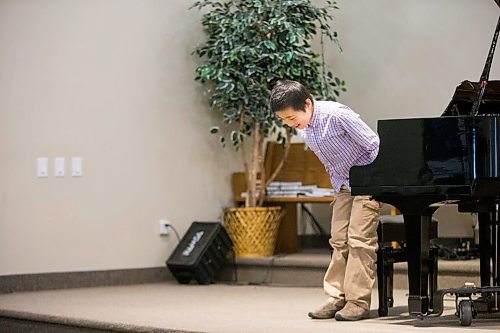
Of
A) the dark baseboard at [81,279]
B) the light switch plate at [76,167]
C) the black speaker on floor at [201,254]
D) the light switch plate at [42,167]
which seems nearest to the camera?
the dark baseboard at [81,279]

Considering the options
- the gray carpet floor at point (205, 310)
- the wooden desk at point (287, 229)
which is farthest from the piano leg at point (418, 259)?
the wooden desk at point (287, 229)

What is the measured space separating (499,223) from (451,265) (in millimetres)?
1306

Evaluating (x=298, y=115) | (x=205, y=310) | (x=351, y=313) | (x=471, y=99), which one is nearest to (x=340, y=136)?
(x=298, y=115)

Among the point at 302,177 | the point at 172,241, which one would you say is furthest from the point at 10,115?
the point at 302,177

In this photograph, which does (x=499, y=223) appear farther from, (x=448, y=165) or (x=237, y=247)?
(x=237, y=247)

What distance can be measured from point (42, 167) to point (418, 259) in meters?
3.01

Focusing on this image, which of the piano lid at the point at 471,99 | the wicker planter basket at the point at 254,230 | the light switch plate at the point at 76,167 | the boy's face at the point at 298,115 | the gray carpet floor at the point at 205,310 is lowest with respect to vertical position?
the gray carpet floor at the point at 205,310

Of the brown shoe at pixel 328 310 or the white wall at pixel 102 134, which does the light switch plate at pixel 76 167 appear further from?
the brown shoe at pixel 328 310

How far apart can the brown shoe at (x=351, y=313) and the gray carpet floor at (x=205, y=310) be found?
0.17 feet

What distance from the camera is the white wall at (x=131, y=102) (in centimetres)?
638

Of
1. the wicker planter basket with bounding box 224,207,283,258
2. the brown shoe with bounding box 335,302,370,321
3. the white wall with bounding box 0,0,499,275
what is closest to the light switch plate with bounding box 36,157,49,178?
the white wall with bounding box 0,0,499,275

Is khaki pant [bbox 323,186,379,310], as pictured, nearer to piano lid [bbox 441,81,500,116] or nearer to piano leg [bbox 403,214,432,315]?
piano leg [bbox 403,214,432,315]

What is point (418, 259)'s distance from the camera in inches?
167

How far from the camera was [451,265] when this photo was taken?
19.8ft
